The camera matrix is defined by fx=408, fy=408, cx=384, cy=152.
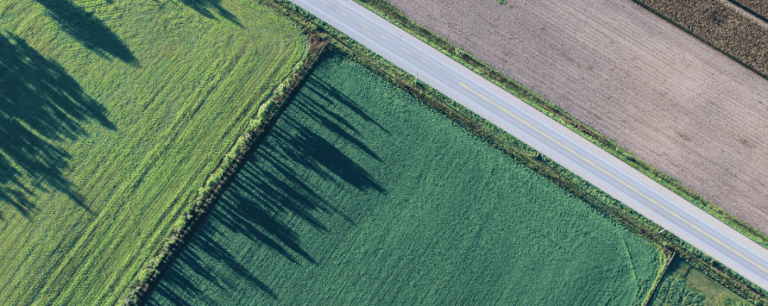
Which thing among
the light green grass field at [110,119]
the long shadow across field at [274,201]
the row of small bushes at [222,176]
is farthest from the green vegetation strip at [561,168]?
the light green grass field at [110,119]

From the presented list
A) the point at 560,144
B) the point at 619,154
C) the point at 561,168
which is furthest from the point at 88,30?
the point at 619,154

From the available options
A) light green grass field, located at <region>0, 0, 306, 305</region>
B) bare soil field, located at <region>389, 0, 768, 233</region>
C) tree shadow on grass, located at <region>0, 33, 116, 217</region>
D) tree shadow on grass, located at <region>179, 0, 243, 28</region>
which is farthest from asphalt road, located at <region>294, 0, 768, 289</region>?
tree shadow on grass, located at <region>0, 33, 116, 217</region>

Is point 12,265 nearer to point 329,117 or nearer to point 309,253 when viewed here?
point 309,253

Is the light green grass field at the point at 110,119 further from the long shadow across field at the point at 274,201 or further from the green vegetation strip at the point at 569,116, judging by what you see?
the green vegetation strip at the point at 569,116

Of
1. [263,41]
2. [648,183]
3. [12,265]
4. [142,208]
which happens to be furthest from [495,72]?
[12,265]

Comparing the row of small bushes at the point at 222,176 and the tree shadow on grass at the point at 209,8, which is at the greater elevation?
the tree shadow on grass at the point at 209,8

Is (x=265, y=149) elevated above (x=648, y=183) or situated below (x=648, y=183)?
below

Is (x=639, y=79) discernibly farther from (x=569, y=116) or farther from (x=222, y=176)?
(x=222, y=176)
